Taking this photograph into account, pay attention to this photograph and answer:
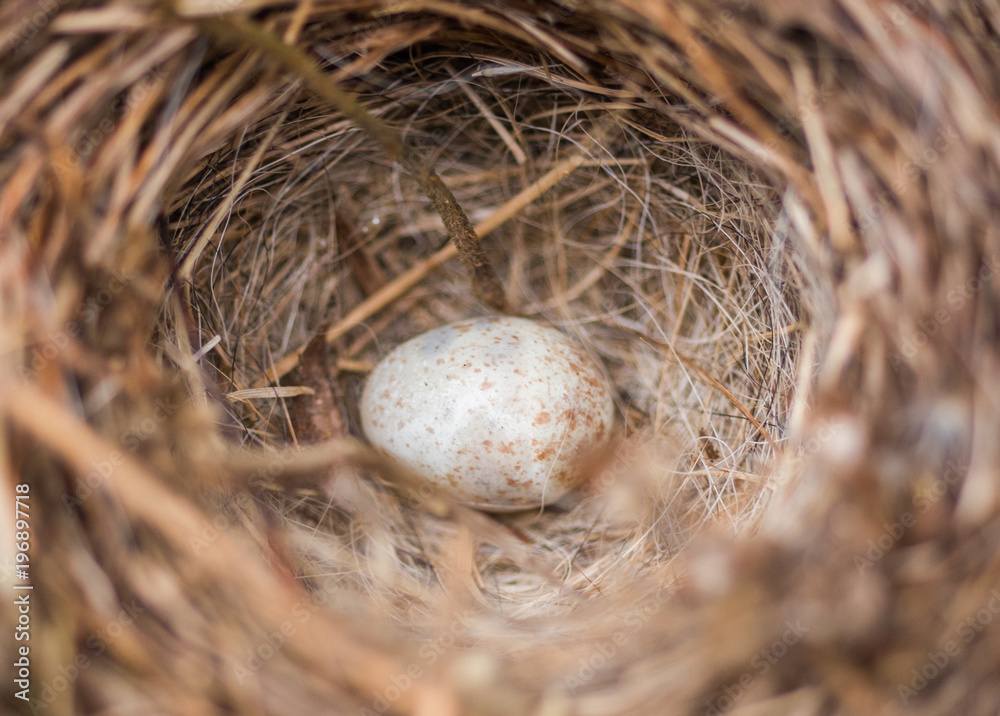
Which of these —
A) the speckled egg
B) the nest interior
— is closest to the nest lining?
the nest interior

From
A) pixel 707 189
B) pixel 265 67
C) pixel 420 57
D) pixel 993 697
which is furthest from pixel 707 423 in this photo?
pixel 265 67

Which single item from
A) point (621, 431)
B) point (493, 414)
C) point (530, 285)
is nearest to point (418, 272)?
point (530, 285)

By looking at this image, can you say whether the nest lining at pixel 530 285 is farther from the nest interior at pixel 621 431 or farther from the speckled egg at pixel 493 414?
the speckled egg at pixel 493 414

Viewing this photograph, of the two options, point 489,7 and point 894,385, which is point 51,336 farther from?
point 894,385

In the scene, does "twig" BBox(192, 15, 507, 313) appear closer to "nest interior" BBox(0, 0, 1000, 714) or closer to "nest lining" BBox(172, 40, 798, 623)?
"nest interior" BBox(0, 0, 1000, 714)

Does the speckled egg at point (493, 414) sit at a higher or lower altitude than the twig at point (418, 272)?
lower

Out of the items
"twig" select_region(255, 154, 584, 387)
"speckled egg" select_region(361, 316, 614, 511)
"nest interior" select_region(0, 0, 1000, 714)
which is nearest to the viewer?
"nest interior" select_region(0, 0, 1000, 714)

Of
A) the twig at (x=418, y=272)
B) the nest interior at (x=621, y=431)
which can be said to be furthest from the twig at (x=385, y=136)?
the twig at (x=418, y=272)
